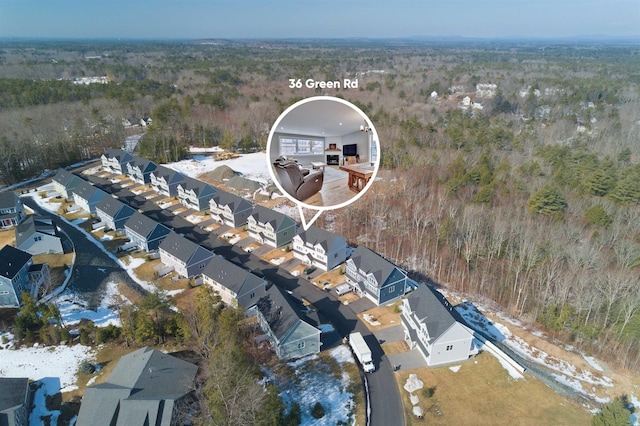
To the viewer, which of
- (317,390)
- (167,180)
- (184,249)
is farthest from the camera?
(167,180)

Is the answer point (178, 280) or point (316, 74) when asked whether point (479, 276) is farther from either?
point (316, 74)

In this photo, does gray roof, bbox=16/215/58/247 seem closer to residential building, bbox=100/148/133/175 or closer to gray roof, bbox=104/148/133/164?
residential building, bbox=100/148/133/175

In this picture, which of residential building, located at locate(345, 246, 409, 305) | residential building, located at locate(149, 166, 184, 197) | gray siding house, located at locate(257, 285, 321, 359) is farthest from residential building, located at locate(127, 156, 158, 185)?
gray siding house, located at locate(257, 285, 321, 359)

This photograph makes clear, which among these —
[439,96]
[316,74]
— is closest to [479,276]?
[439,96]

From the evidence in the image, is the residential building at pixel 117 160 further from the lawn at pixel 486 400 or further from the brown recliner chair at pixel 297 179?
the brown recliner chair at pixel 297 179

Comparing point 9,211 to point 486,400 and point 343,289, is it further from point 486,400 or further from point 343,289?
point 486,400

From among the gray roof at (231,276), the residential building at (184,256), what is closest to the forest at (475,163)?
the gray roof at (231,276)

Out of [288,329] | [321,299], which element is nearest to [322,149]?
[288,329]
